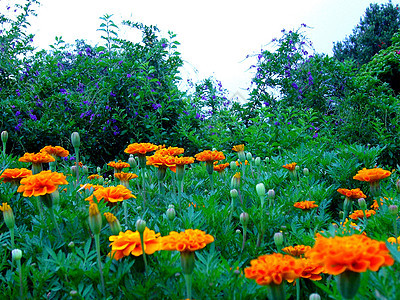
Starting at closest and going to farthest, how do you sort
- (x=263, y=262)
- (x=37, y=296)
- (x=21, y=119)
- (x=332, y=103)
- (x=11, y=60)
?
(x=263, y=262) → (x=37, y=296) → (x=21, y=119) → (x=11, y=60) → (x=332, y=103)

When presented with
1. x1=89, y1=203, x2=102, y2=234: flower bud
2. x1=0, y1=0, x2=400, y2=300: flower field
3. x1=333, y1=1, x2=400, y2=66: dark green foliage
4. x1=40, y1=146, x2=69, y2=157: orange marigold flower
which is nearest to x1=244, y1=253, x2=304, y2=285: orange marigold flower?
x1=0, y1=0, x2=400, y2=300: flower field

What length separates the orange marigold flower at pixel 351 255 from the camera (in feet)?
1.97

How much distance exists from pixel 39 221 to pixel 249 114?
177 inches

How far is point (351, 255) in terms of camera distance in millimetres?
600

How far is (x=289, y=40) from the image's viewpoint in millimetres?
5930

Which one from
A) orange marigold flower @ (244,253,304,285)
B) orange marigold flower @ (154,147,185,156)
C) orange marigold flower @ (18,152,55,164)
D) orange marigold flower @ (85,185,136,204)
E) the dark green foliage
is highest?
the dark green foliage

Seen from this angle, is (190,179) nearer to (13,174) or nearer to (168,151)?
(168,151)

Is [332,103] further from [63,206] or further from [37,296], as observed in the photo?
[37,296]

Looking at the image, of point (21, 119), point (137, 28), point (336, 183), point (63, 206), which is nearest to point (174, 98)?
point (137, 28)

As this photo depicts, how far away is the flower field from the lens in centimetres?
92

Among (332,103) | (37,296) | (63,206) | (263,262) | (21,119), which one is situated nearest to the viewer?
(263,262)

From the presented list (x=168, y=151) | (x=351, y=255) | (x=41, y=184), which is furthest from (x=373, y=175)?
(x=41, y=184)

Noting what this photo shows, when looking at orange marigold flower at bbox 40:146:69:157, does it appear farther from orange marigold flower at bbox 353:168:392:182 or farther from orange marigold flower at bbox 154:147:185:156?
orange marigold flower at bbox 353:168:392:182

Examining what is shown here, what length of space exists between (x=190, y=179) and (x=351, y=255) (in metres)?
1.77
